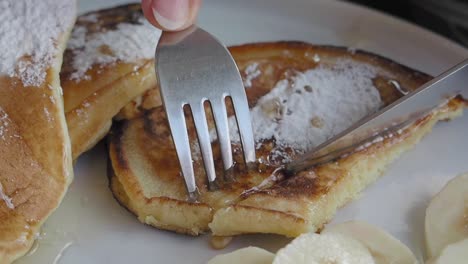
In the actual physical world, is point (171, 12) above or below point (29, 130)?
above

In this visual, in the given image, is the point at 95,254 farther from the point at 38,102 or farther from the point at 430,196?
the point at 430,196

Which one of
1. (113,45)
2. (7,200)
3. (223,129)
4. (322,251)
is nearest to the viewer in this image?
(322,251)

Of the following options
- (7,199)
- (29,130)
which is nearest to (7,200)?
(7,199)

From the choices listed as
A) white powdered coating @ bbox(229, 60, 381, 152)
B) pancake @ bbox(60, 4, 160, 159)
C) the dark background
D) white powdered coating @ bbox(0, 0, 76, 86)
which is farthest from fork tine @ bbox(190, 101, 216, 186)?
the dark background

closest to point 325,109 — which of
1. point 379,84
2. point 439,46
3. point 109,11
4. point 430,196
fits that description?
point 379,84

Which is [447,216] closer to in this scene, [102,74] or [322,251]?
[322,251]

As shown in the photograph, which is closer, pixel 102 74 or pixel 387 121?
pixel 387 121

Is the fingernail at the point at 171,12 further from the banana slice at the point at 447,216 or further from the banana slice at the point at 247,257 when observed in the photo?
the banana slice at the point at 447,216
